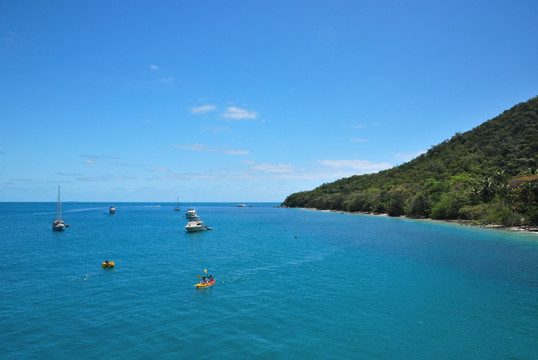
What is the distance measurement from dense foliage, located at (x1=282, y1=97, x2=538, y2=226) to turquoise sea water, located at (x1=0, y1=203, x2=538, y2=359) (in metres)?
32.1

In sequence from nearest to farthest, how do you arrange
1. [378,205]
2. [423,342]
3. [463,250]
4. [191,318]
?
[423,342]
[191,318]
[463,250]
[378,205]

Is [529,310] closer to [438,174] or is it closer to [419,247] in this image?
[419,247]

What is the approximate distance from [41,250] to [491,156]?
145 metres

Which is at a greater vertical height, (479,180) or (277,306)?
(479,180)

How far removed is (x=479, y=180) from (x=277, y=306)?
87.2 metres

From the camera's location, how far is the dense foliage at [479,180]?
236 ft

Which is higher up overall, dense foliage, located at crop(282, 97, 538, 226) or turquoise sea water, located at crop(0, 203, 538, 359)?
dense foliage, located at crop(282, 97, 538, 226)

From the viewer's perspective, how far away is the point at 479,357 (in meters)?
16.7

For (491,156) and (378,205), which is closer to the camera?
(491,156)

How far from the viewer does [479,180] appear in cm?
8781

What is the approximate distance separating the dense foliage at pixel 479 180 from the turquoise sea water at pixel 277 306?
32.1 metres

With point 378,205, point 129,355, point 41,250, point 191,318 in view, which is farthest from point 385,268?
point 378,205

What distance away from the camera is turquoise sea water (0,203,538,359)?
18203 millimetres

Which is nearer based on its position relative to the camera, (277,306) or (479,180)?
(277,306)
